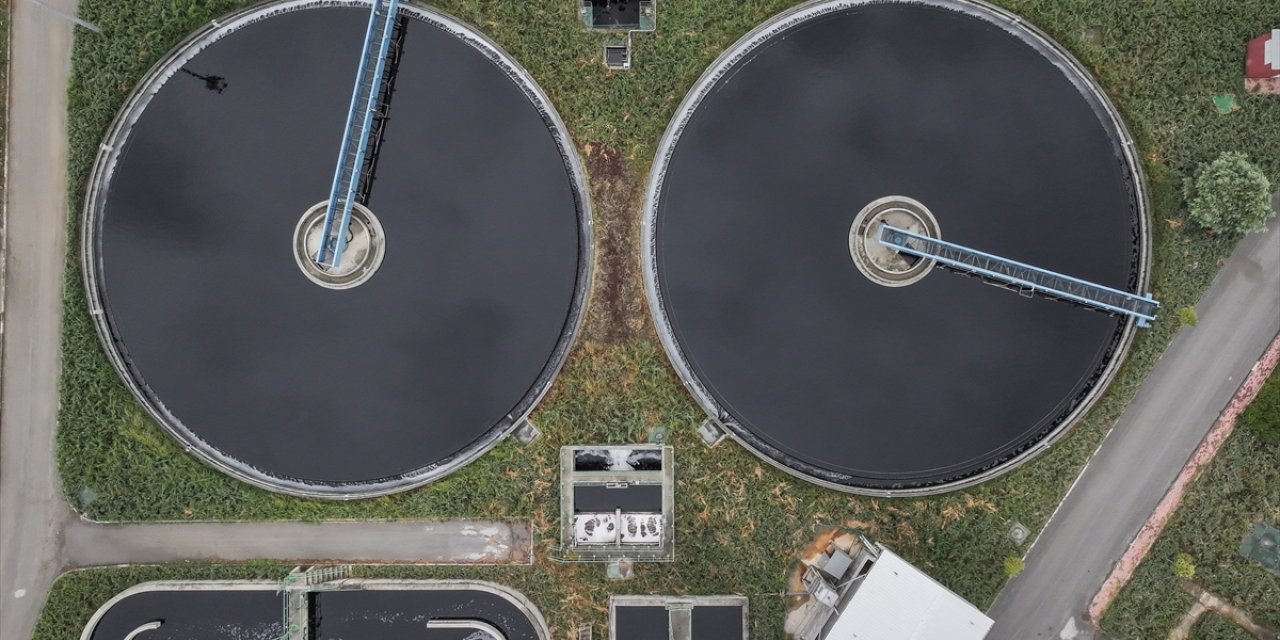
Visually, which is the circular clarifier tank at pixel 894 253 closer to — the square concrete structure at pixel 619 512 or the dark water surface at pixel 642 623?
the square concrete structure at pixel 619 512

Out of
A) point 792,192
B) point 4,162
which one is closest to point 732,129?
point 792,192

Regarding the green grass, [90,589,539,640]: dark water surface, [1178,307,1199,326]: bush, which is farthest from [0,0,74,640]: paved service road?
the green grass

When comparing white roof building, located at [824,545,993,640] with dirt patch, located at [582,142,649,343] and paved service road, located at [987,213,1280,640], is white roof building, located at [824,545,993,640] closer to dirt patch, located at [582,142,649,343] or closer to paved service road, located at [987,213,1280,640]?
paved service road, located at [987,213,1280,640]

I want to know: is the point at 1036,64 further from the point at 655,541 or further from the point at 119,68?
the point at 119,68

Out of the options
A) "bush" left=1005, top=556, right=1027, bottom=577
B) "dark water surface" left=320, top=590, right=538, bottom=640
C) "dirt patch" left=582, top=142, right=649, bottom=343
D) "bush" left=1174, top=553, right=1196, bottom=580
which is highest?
"dirt patch" left=582, top=142, right=649, bottom=343

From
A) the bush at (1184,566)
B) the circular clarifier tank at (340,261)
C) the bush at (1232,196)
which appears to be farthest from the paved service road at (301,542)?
the bush at (1232,196)

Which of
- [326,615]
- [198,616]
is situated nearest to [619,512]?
[326,615]
